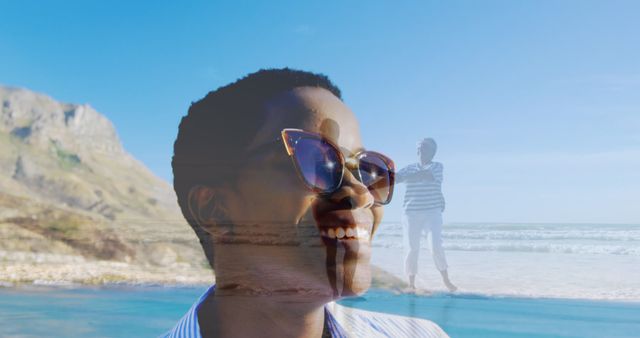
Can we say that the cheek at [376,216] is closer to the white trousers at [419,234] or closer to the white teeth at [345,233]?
the white teeth at [345,233]

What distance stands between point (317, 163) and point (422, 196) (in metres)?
0.43

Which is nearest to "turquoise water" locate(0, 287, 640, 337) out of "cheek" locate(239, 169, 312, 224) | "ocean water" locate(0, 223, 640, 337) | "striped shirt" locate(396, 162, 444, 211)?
"ocean water" locate(0, 223, 640, 337)

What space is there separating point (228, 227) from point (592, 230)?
2.85 feet

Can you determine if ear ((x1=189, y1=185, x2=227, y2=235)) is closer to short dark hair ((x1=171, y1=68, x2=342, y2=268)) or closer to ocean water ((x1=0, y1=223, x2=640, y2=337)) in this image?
short dark hair ((x1=171, y1=68, x2=342, y2=268))

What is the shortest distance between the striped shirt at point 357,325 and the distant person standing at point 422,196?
0.57 ft

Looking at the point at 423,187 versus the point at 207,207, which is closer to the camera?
the point at 207,207

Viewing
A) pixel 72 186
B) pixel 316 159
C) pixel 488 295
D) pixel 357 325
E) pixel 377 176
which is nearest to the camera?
pixel 316 159

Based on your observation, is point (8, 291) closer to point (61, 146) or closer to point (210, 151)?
point (61, 146)

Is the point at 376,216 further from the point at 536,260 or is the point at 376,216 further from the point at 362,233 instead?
the point at 536,260

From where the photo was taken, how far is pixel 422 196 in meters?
1.31

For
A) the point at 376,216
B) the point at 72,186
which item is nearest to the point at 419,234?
the point at 376,216

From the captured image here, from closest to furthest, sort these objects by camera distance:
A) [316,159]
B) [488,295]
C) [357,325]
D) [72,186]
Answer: [316,159], [72,186], [357,325], [488,295]

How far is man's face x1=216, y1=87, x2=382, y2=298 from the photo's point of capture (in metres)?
0.96

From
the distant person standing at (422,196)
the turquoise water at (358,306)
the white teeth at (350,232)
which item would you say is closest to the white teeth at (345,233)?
the white teeth at (350,232)
